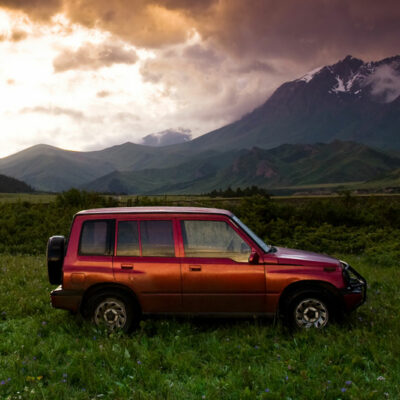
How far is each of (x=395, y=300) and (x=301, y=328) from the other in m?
3.34

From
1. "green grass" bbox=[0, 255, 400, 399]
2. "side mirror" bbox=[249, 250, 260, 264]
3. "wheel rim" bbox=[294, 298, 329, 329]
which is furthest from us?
"wheel rim" bbox=[294, 298, 329, 329]

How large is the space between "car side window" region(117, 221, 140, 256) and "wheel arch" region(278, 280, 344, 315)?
2684 millimetres

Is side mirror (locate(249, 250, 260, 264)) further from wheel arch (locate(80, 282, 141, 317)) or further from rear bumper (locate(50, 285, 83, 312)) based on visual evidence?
rear bumper (locate(50, 285, 83, 312))

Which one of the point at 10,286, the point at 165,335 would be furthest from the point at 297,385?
the point at 10,286

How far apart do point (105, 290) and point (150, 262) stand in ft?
3.13

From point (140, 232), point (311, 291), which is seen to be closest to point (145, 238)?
point (140, 232)

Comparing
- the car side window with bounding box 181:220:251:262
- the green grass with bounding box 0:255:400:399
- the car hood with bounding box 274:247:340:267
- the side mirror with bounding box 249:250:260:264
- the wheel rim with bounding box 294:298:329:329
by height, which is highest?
the car side window with bounding box 181:220:251:262

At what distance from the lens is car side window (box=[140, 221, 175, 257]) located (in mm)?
7066

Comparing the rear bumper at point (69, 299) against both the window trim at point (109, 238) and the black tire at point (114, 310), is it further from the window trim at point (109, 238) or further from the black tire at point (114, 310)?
the window trim at point (109, 238)

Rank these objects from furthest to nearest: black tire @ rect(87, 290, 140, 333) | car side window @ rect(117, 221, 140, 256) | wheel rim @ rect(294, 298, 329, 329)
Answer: car side window @ rect(117, 221, 140, 256)
black tire @ rect(87, 290, 140, 333)
wheel rim @ rect(294, 298, 329, 329)

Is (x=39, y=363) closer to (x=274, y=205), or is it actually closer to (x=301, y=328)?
(x=301, y=328)

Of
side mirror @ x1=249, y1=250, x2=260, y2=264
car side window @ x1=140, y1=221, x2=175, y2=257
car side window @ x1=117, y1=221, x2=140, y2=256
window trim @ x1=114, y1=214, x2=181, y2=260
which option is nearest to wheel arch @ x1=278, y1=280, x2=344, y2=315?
side mirror @ x1=249, y1=250, x2=260, y2=264

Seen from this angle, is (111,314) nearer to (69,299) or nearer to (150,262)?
(69,299)

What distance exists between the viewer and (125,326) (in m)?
7.01
